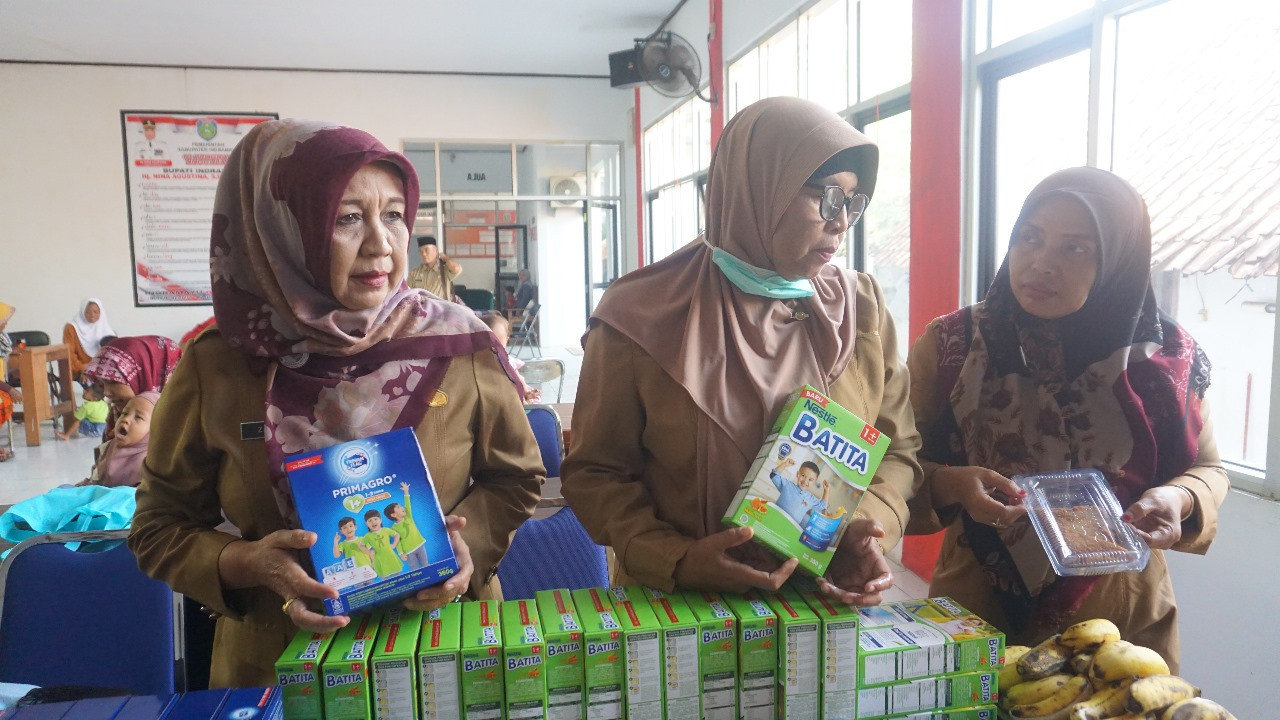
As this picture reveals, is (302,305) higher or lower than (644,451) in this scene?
higher

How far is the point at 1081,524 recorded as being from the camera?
1.26m

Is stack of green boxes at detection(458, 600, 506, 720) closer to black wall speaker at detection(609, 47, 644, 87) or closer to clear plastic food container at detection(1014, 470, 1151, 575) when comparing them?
clear plastic food container at detection(1014, 470, 1151, 575)

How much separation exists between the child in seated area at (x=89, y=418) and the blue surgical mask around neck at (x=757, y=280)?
22.0ft

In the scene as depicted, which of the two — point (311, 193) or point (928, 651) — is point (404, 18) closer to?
point (311, 193)

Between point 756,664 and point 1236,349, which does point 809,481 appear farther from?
point 1236,349

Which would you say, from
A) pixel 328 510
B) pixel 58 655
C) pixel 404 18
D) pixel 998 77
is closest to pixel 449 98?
pixel 404 18

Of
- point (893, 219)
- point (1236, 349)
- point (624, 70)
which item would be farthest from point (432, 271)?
point (1236, 349)

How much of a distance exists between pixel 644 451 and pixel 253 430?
568 millimetres

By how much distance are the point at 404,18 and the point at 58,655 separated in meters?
6.74

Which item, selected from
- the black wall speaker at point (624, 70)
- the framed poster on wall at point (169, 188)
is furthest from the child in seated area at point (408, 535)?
the framed poster on wall at point (169, 188)

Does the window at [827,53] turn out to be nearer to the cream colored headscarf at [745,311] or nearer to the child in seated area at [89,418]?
the cream colored headscarf at [745,311]

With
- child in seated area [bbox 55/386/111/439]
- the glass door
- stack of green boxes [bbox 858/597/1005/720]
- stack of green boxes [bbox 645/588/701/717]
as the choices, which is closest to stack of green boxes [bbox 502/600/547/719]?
stack of green boxes [bbox 645/588/701/717]

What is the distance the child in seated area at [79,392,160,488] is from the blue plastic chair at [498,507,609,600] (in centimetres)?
174

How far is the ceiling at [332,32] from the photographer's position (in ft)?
22.9
